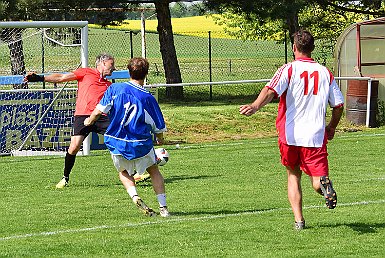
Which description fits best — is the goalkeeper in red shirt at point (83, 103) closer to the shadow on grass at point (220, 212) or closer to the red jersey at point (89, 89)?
the red jersey at point (89, 89)

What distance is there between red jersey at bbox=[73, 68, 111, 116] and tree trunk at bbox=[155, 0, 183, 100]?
17.7 meters

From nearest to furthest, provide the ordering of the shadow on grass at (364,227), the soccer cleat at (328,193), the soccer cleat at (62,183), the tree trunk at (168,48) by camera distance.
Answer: the soccer cleat at (328,193) < the shadow on grass at (364,227) < the soccer cleat at (62,183) < the tree trunk at (168,48)

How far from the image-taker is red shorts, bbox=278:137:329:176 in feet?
29.6

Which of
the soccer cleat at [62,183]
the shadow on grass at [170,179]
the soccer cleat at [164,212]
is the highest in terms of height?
the soccer cleat at [164,212]

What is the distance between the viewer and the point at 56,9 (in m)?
30.0

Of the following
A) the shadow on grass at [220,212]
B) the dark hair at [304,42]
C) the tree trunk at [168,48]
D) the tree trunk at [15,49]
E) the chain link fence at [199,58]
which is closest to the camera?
the dark hair at [304,42]

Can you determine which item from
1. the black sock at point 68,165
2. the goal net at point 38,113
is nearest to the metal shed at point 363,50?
the goal net at point 38,113

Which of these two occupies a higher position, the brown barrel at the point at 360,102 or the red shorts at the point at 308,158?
the red shorts at the point at 308,158

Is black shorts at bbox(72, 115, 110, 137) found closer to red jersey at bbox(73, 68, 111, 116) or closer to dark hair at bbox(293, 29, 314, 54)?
red jersey at bbox(73, 68, 111, 116)

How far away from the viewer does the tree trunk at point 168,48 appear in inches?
1254

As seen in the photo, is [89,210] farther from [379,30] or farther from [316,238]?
[379,30]

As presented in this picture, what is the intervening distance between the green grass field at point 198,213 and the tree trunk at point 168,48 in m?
15.0

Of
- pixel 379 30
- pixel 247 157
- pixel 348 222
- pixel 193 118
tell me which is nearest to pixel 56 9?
pixel 193 118

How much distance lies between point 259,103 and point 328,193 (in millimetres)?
1001
